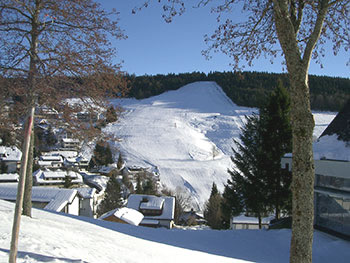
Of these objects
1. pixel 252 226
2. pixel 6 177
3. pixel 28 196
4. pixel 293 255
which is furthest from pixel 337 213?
pixel 6 177

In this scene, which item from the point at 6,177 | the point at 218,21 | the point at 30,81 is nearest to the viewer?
the point at 218,21

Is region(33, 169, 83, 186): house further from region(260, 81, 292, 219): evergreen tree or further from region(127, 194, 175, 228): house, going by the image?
region(260, 81, 292, 219): evergreen tree

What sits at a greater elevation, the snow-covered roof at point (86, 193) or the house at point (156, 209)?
the snow-covered roof at point (86, 193)

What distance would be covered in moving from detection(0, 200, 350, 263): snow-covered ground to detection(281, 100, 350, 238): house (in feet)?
1.89

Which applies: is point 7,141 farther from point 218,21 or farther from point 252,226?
point 252,226

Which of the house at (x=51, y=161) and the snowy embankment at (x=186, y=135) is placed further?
the house at (x=51, y=161)

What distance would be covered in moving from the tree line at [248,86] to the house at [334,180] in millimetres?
61911

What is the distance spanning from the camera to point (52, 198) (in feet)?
95.2

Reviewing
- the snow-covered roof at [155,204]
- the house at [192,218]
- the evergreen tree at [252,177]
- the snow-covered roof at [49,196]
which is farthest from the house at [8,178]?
the evergreen tree at [252,177]

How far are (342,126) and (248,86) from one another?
353ft

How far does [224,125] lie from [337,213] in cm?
8150

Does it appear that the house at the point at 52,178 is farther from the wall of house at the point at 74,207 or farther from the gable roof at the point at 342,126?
the gable roof at the point at 342,126

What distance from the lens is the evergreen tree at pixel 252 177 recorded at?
1455cm

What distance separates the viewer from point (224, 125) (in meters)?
90.3
